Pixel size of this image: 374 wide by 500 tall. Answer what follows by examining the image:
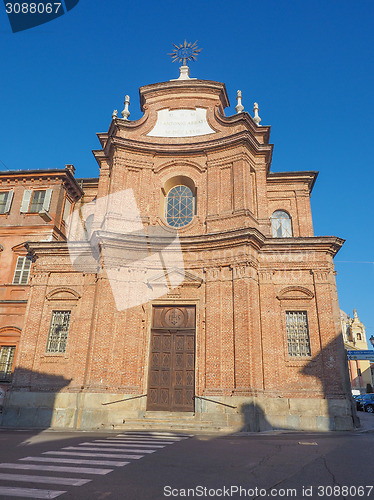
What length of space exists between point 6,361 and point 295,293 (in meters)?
14.1

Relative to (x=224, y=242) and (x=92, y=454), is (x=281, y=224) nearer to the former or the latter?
(x=224, y=242)

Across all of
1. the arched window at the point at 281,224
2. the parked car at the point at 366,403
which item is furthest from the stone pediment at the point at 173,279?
the parked car at the point at 366,403

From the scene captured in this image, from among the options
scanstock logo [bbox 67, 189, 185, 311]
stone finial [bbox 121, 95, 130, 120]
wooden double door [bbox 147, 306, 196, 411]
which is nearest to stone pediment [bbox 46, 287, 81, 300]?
scanstock logo [bbox 67, 189, 185, 311]

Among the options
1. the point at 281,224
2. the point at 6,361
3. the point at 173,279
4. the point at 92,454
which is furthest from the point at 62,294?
the point at 281,224

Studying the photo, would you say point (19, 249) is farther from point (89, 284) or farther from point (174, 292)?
point (174, 292)

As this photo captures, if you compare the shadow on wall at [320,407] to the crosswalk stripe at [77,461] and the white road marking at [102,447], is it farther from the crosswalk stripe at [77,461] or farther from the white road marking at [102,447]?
the crosswalk stripe at [77,461]

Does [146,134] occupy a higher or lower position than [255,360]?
higher

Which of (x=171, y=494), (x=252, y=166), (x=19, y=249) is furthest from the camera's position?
(x=19, y=249)

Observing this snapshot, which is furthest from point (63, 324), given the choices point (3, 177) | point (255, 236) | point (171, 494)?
point (171, 494)

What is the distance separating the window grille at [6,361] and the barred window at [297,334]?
1306 cm

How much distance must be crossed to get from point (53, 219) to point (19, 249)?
A: 7.88 feet

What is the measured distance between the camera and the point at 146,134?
20312 millimetres

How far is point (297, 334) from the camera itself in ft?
53.4

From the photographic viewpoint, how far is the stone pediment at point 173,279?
55.7 feet
